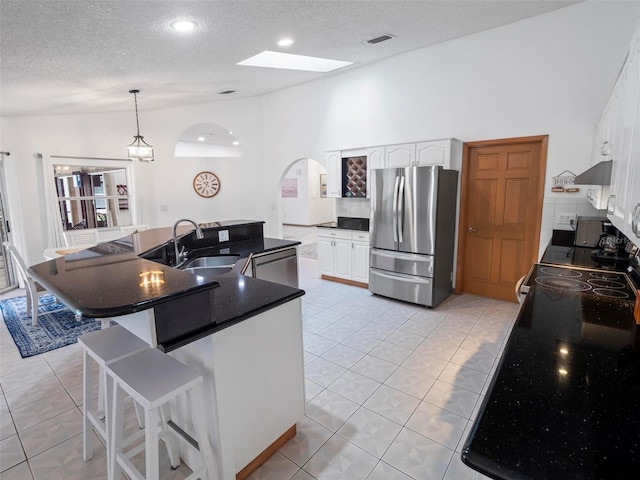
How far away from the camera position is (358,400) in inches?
93.2

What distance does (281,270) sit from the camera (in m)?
3.47

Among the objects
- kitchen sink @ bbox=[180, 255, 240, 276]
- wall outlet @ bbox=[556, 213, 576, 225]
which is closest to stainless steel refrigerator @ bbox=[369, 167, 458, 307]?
wall outlet @ bbox=[556, 213, 576, 225]

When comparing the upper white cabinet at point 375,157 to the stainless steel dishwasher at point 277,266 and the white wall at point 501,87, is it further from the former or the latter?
the stainless steel dishwasher at point 277,266

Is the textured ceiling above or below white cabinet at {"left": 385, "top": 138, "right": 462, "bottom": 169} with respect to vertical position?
above

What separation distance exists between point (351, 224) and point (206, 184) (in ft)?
10.2

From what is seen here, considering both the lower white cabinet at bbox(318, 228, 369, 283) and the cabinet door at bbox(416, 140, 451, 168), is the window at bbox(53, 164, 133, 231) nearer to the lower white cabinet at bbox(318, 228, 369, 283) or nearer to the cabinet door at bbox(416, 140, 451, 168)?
the lower white cabinet at bbox(318, 228, 369, 283)

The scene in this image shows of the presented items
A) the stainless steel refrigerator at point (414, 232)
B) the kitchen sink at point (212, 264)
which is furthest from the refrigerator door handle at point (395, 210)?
the kitchen sink at point (212, 264)

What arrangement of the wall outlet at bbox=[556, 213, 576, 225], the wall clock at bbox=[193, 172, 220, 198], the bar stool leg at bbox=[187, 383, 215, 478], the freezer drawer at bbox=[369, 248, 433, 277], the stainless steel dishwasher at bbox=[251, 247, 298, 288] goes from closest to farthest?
the bar stool leg at bbox=[187, 383, 215, 478] < the stainless steel dishwasher at bbox=[251, 247, 298, 288] < the wall outlet at bbox=[556, 213, 576, 225] < the freezer drawer at bbox=[369, 248, 433, 277] < the wall clock at bbox=[193, 172, 220, 198]

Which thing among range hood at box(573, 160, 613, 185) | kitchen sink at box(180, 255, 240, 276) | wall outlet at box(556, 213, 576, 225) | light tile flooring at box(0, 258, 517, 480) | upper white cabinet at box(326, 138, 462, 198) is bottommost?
light tile flooring at box(0, 258, 517, 480)

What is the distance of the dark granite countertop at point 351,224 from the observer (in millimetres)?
4870

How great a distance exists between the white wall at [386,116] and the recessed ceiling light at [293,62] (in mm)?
282

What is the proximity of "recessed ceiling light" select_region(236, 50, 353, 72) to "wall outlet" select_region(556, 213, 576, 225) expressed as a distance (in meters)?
3.24


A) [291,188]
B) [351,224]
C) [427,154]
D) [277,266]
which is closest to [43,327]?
[277,266]

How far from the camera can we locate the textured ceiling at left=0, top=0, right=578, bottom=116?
2.44 metres
